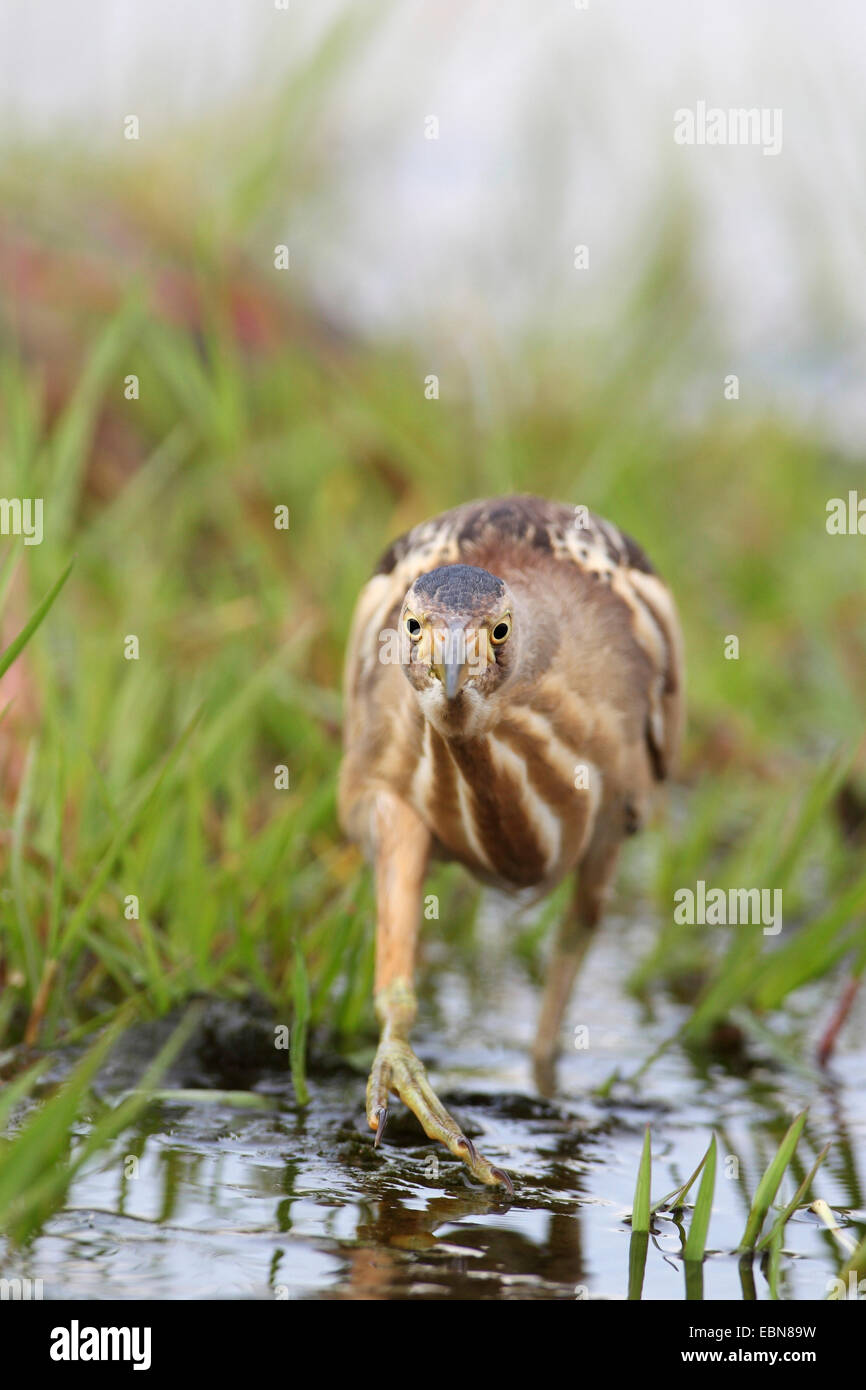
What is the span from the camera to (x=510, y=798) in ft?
10.00

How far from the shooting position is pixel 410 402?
21.9ft

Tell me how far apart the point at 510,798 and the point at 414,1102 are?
58 cm

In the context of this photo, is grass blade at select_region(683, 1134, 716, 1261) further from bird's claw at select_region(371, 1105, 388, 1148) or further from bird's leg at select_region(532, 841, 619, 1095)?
bird's leg at select_region(532, 841, 619, 1095)

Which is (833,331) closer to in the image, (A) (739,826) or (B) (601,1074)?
(A) (739,826)

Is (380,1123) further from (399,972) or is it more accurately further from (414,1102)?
(399,972)

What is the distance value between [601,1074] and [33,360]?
4.12 m

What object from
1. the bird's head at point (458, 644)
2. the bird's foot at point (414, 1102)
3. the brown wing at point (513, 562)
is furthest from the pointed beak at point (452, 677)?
the bird's foot at point (414, 1102)

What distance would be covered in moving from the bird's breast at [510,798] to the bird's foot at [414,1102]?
43 centimetres

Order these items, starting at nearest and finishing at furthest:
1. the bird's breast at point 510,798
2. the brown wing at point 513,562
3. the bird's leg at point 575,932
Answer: the bird's breast at point 510,798, the brown wing at point 513,562, the bird's leg at point 575,932

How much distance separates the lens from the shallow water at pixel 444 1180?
7.26ft

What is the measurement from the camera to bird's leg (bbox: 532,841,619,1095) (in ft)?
11.5

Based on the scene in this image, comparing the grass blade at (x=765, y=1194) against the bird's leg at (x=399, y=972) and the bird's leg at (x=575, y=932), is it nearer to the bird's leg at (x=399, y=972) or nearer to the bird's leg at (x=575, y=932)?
the bird's leg at (x=399, y=972)

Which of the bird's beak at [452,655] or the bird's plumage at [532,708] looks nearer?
the bird's beak at [452,655]

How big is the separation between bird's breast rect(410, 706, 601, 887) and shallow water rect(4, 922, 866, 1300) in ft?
1.38
